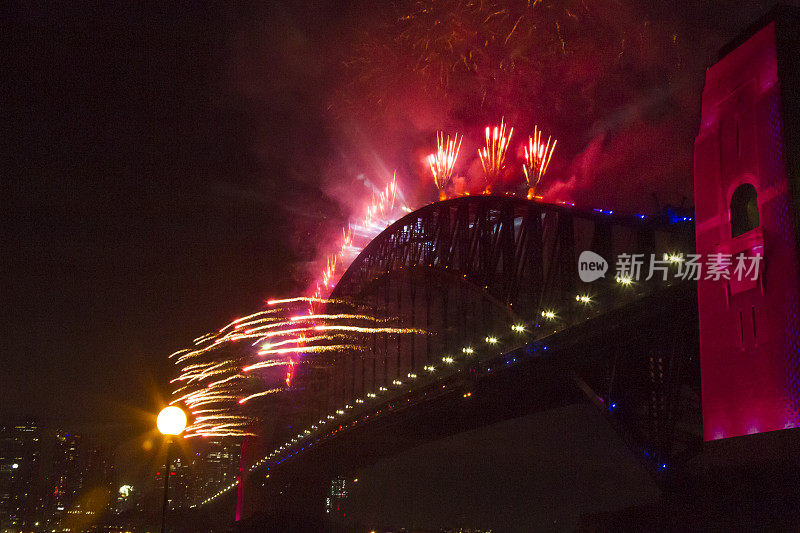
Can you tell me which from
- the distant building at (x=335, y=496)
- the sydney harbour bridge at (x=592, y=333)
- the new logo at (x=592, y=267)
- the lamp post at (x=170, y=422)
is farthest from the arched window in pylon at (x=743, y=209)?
the distant building at (x=335, y=496)

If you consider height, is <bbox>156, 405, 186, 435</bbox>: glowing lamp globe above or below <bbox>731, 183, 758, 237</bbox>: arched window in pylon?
below

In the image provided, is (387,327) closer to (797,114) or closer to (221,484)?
(221,484)

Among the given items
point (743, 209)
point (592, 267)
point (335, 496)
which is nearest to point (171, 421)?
point (743, 209)

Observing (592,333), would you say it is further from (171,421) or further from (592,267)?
(171,421)

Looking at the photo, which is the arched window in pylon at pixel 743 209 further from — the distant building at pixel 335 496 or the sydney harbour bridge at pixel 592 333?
the distant building at pixel 335 496

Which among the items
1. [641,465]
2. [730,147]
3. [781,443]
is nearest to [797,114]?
[730,147]

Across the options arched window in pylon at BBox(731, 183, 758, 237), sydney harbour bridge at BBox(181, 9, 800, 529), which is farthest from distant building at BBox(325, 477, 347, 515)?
arched window in pylon at BBox(731, 183, 758, 237)

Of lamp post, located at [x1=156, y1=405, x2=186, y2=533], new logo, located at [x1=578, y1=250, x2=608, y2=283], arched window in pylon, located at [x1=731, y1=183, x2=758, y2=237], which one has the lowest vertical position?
lamp post, located at [x1=156, y1=405, x2=186, y2=533]

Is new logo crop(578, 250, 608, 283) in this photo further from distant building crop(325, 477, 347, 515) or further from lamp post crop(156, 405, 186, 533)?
distant building crop(325, 477, 347, 515)
